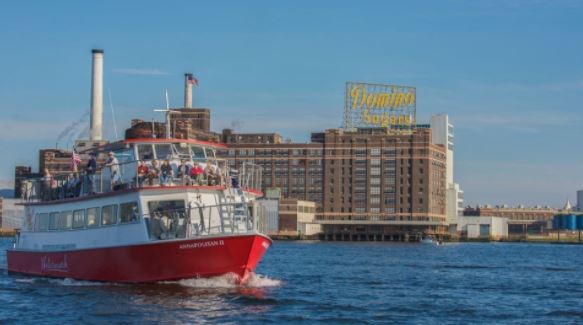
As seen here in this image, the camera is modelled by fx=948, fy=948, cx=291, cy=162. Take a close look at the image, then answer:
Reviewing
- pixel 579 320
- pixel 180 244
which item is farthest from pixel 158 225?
pixel 579 320

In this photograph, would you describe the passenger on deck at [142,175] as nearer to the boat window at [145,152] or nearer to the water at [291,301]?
the boat window at [145,152]

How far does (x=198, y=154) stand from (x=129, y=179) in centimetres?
386

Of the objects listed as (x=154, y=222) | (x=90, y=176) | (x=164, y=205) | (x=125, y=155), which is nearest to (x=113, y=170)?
(x=125, y=155)

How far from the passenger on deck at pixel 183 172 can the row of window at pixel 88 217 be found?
2.31 metres

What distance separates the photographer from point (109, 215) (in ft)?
144

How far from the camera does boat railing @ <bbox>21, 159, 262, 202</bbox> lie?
139ft

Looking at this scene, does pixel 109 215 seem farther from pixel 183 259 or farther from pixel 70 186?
pixel 70 186

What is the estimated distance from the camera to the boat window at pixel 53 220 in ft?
160

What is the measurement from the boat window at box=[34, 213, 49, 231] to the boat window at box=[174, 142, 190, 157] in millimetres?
9412

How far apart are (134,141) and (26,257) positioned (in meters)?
12.2

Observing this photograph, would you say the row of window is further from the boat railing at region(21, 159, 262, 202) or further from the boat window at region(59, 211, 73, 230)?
the boat railing at region(21, 159, 262, 202)

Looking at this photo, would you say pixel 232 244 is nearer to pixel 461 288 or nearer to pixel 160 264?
pixel 160 264

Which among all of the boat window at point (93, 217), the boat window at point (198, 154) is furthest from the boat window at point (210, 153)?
the boat window at point (93, 217)

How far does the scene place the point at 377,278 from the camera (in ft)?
185
